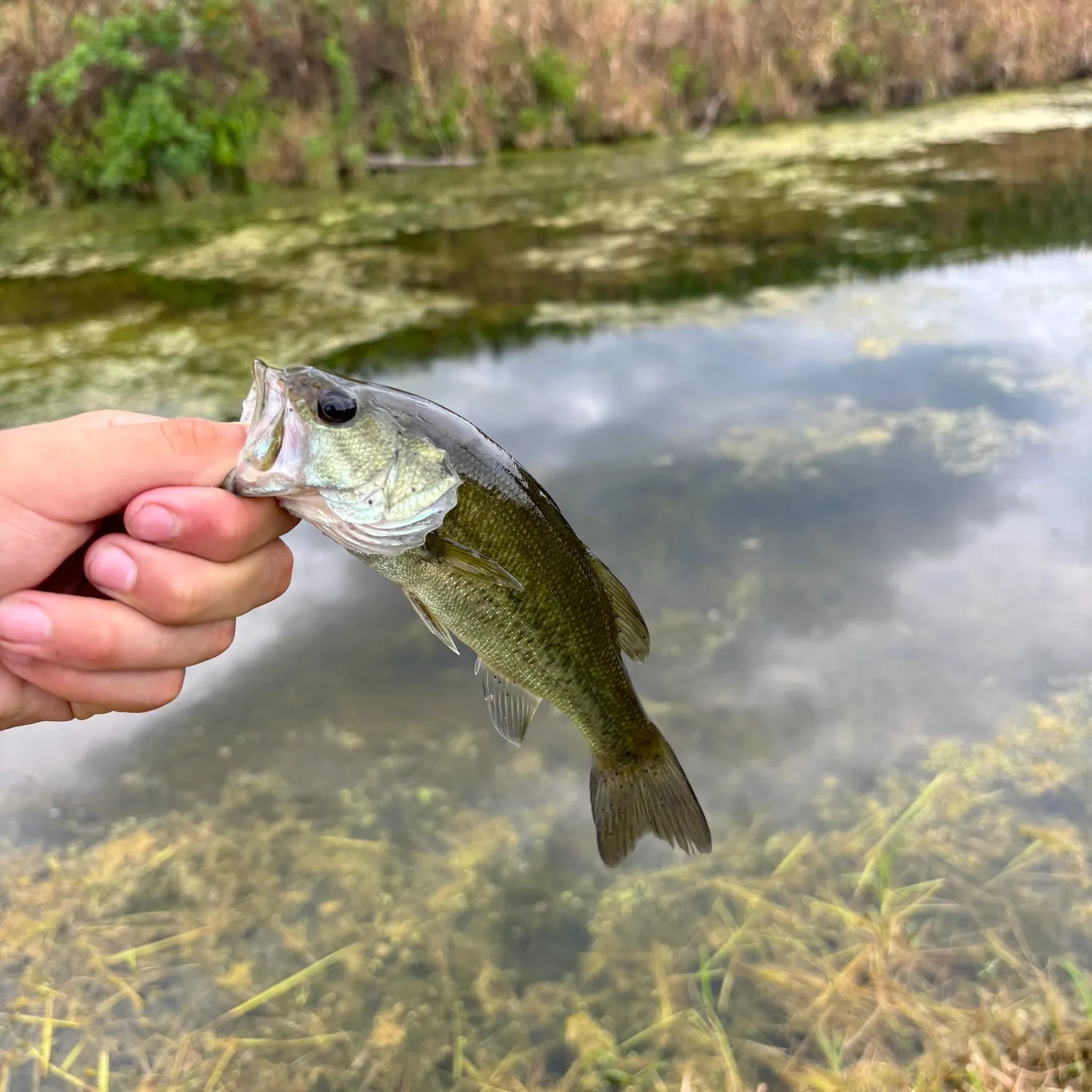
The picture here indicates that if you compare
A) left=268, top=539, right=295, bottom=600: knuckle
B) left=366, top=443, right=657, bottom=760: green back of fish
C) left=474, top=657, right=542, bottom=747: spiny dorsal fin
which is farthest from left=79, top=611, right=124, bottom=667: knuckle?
left=474, top=657, right=542, bottom=747: spiny dorsal fin

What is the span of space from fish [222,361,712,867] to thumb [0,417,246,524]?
79 millimetres

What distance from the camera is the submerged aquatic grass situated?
6.86ft

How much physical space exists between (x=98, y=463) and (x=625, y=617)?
92 centimetres

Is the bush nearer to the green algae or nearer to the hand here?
the green algae

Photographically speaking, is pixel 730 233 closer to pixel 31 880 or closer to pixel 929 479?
pixel 929 479

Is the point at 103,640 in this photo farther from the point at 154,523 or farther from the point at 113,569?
the point at 154,523

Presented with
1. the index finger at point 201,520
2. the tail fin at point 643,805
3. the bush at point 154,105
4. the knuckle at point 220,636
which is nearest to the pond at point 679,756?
the tail fin at point 643,805

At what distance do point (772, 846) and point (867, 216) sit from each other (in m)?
6.40

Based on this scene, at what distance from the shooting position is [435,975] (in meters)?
2.33

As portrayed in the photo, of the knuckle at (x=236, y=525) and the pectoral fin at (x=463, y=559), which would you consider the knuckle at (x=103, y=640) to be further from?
the pectoral fin at (x=463, y=559)

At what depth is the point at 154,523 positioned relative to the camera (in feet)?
4.39

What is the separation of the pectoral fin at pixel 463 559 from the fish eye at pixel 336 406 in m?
0.23

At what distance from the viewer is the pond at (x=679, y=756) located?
2.17 m

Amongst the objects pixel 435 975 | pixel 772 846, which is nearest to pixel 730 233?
pixel 772 846
